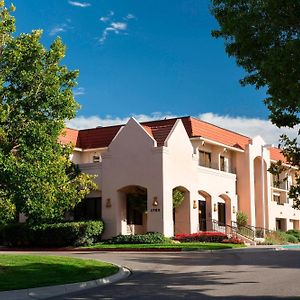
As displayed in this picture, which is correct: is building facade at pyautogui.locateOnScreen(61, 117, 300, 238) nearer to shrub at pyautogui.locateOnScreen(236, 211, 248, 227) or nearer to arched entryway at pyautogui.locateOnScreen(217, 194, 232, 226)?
arched entryway at pyautogui.locateOnScreen(217, 194, 232, 226)

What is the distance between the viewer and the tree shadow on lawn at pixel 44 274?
48.1ft

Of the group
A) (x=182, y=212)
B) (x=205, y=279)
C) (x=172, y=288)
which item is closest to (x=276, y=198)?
(x=182, y=212)

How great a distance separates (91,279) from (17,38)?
8.18 metres

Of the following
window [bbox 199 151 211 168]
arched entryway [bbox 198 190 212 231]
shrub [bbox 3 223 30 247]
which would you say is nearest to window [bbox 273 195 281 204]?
window [bbox 199 151 211 168]

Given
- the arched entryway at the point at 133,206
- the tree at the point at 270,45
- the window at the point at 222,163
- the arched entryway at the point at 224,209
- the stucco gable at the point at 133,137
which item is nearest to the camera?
the tree at the point at 270,45

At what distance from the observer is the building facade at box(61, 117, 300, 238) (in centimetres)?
3550

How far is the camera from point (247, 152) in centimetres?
4634

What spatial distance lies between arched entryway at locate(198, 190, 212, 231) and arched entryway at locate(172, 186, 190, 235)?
2526mm

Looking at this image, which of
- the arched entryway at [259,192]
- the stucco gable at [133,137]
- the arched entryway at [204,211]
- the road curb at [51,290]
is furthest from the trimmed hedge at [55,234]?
the arched entryway at [259,192]

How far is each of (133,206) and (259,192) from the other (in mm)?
15421

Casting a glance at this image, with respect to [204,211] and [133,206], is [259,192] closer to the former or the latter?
[204,211]

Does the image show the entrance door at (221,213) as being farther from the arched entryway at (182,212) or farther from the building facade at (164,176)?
the arched entryway at (182,212)

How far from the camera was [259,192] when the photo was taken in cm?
4859

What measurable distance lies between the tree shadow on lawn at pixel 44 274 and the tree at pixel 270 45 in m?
6.64
